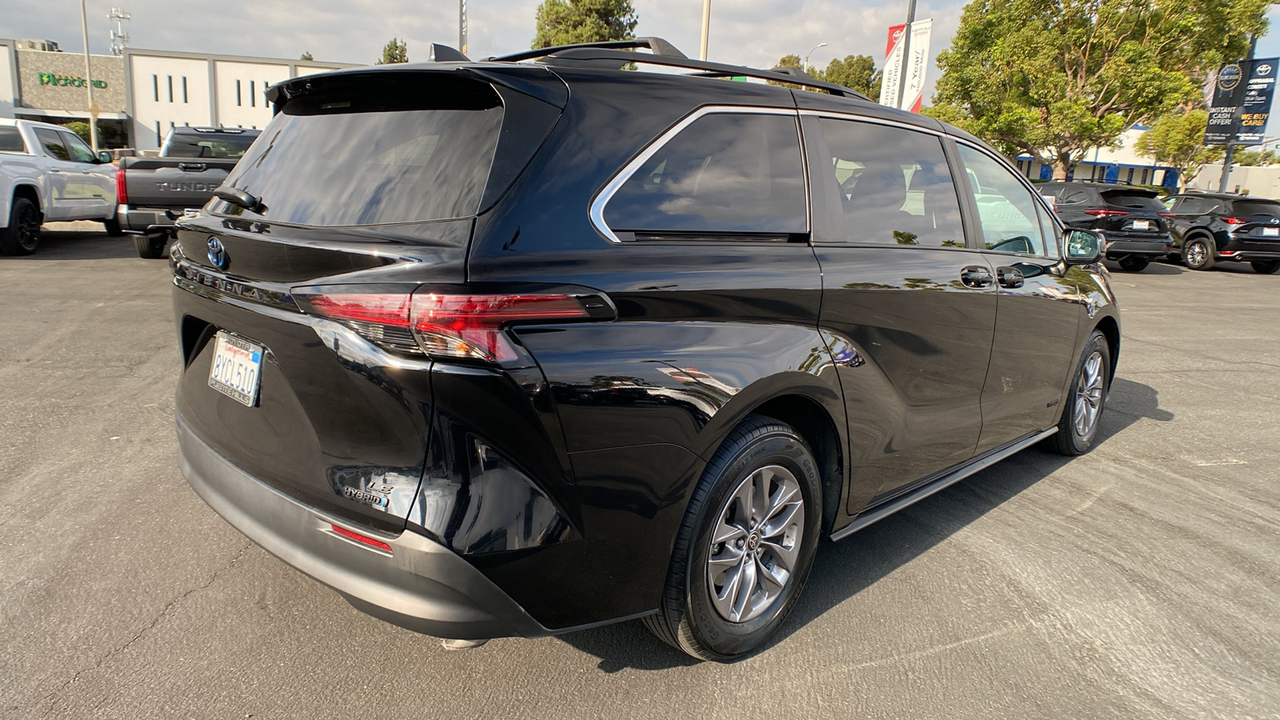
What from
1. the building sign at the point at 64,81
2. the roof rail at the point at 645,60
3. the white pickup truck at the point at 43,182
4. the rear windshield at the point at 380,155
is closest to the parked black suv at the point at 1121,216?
the roof rail at the point at 645,60

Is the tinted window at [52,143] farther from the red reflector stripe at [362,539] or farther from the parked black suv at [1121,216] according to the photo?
the parked black suv at [1121,216]

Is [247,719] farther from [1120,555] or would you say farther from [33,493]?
[1120,555]

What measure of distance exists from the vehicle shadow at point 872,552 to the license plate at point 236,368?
4.20 ft

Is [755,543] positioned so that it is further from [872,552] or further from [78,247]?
[78,247]

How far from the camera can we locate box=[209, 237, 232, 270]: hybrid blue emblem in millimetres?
2369

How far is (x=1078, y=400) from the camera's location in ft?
15.5

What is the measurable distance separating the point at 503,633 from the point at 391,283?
0.92 metres

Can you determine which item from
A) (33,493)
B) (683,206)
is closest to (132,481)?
(33,493)

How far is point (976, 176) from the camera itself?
147 inches

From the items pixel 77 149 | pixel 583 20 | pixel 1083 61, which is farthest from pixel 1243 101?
pixel 77 149

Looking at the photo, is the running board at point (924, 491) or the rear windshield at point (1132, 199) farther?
the rear windshield at point (1132, 199)

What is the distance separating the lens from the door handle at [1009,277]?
363cm

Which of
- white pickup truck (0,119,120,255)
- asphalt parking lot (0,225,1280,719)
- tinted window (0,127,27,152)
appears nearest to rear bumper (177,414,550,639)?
asphalt parking lot (0,225,1280,719)

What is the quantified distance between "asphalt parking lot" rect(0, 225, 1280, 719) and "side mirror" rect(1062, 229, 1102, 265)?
1.19 metres
